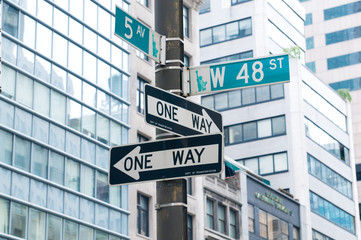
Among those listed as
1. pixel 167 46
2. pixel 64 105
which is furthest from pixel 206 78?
pixel 64 105

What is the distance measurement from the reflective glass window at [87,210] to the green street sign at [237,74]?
27.2 metres

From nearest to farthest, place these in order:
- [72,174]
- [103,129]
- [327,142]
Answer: [72,174] < [103,129] < [327,142]

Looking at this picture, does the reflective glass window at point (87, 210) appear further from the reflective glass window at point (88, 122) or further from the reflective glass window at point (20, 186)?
the reflective glass window at point (20, 186)

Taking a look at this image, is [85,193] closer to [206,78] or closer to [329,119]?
[206,78]

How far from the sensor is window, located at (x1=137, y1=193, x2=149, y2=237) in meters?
42.6

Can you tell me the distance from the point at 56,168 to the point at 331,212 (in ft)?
134

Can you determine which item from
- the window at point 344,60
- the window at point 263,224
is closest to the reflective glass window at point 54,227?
the window at point 263,224

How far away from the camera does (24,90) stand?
1373 inches

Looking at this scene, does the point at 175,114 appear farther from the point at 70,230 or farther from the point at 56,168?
the point at 70,230

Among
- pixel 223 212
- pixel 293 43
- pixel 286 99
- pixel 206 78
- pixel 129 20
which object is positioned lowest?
pixel 206 78

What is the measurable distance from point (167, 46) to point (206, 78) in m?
0.70

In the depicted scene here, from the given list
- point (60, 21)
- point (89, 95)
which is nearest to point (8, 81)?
point (60, 21)

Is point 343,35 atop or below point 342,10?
below

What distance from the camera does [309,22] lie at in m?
105
